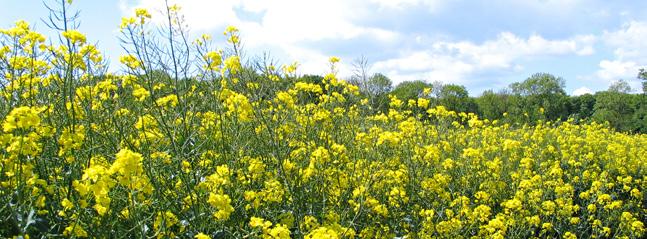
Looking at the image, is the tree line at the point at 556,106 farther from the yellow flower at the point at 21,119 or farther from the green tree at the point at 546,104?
the yellow flower at the point at 21,119

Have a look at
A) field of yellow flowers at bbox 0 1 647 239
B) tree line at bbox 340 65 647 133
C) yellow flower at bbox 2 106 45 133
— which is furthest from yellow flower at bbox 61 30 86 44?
tree line at bbox 340 65 647 133

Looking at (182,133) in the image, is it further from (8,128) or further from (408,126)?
(408,126)

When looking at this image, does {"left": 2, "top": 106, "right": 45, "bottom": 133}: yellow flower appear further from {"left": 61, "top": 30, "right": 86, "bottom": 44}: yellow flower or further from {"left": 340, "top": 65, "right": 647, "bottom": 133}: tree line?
{"left": 340, "top": 65, "right": 647, "bottom": 133}: tree line

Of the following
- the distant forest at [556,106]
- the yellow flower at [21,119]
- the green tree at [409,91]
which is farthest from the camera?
the distant forest at [556,106]

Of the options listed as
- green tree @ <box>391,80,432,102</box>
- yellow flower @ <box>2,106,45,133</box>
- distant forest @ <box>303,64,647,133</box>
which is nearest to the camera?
yellow flower @ <box>2,106,45,133</box>

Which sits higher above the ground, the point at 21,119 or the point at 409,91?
the point at 409,91

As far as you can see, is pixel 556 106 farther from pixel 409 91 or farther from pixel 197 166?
pixel 197 166

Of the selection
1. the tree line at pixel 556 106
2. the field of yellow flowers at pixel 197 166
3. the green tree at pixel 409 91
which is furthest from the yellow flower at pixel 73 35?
the tree line at pixel 556 106

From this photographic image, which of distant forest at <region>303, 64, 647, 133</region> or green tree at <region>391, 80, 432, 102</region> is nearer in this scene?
green tree at <region>391, 80, 432, 102</region>

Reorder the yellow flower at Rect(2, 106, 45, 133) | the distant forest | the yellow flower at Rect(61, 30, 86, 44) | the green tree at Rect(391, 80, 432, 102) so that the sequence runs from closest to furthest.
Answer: the yellow flower at Rect(2, 106, 45, 133)
the yellow flower at Rect(61, 30, 86, 44)
the green tree at Rect(391, 80, 432, 102)
the distant forest

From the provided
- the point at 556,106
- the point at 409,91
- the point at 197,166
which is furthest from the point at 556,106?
the point at 197,166

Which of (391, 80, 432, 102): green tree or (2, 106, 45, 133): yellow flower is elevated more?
(391, 80, 432, 102): green tree

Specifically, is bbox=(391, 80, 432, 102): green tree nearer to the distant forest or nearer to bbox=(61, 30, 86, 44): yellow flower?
the distant forest

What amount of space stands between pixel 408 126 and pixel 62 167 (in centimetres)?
295
